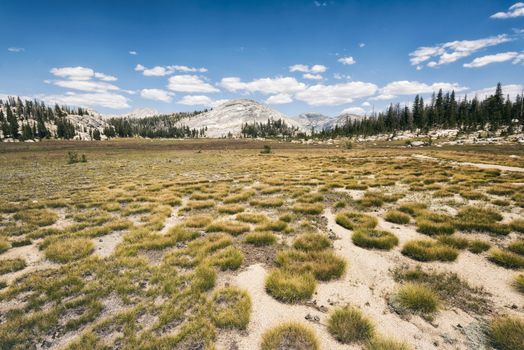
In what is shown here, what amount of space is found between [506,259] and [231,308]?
744 centimetres

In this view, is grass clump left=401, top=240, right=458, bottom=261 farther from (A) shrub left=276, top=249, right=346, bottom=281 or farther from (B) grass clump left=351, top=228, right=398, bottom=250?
(A) shrub left=276, top=249, right=346, bottom=281

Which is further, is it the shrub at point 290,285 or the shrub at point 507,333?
the shrub at point 290,285

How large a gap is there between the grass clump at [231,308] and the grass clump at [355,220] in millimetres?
5761

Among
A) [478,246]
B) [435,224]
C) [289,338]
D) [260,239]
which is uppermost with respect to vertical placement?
[435,224]

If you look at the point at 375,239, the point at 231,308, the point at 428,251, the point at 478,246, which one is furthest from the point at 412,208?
the point at 231,308

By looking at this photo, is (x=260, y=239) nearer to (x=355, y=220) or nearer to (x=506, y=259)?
(x=355, y=220)

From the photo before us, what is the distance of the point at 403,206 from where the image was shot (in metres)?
11.4

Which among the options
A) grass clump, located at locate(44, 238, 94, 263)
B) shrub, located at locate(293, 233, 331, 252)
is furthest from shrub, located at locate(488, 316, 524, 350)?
grass clump, located at locate(44, 238, 94, 263)

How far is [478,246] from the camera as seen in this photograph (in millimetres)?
7227

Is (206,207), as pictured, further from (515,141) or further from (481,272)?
(515,141)

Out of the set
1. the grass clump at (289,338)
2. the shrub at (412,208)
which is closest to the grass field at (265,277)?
the grass clump at (289,338)

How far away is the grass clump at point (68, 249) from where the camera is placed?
7747mm

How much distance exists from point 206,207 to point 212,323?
359 inches

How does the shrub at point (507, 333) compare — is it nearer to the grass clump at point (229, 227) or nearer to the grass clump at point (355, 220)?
the grass clump at point (355, 220)
